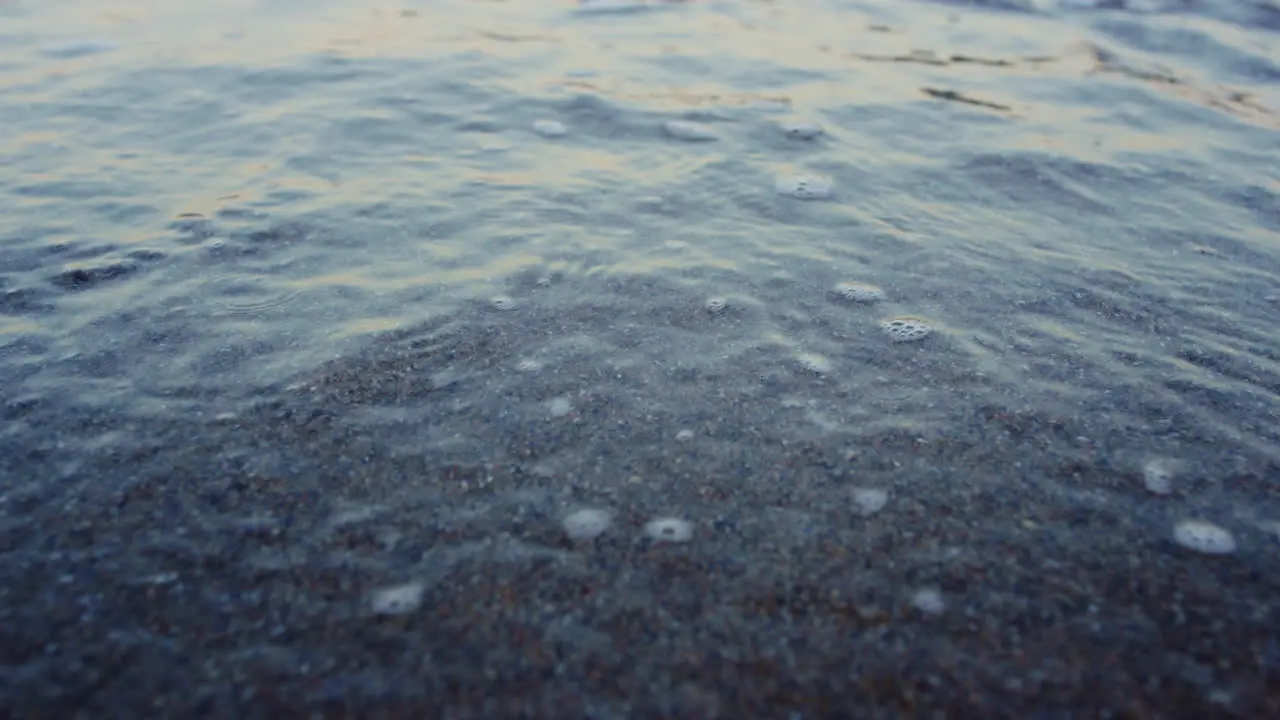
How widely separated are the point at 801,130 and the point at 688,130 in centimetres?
61

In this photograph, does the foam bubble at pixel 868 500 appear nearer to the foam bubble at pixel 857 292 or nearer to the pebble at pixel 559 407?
the pebble at pixel 559 407

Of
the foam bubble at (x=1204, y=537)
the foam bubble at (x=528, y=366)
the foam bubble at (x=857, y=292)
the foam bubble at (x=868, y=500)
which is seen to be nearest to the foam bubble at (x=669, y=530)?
the foam bubble at (x=868, y=500)

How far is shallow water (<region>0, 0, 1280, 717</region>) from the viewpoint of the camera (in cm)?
180

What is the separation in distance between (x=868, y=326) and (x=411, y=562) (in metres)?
1.81

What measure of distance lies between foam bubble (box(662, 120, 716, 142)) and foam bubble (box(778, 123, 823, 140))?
40 cm

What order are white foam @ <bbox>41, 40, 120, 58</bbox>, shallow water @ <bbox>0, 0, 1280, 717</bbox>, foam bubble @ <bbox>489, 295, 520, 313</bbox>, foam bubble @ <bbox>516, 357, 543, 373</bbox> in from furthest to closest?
white foam @ <bbox>41, 40, 120, 58</bbox> → foam bubble @ <bbox>489, 295, 520, 313</bbox> → foam bubble @ <bbox>516, 357, 543, 373</bbox> → shallow water @ <bbox>0, 0, 1280, 717</bbox>

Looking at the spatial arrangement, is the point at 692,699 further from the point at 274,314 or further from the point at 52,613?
the point at 274,314

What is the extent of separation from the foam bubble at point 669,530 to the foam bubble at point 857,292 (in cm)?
139

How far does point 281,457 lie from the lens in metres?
2.35

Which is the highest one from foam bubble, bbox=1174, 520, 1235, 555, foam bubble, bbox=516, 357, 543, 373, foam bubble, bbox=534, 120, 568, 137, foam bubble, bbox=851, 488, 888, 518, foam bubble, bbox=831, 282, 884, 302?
foam bubble, bbox=534, 120, 568, 137

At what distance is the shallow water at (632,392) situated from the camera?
1.80 metres

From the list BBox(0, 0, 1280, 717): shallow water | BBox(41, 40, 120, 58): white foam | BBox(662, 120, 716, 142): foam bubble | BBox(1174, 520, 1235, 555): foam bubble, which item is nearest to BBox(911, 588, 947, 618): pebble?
BBox(0, 0, 1280, 717): shallow water

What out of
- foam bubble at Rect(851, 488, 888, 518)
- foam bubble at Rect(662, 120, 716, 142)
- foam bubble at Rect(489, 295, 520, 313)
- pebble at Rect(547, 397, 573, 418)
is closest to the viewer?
foam bubble at Rect(851, 488, 888, 518)

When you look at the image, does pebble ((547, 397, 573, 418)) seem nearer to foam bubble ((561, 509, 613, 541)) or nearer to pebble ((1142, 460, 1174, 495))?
foam bubble ((561, 509, 613, 541))
